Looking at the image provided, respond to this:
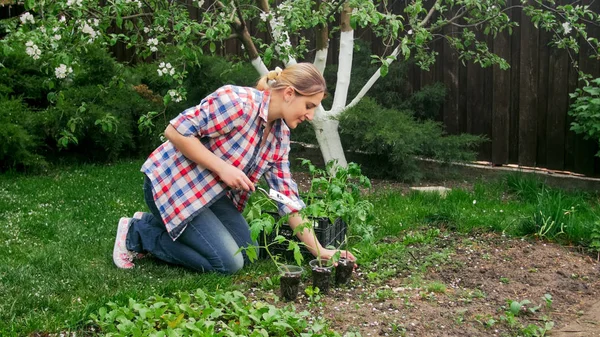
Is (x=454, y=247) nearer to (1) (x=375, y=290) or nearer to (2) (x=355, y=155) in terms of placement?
(1) (x=375, y=290)

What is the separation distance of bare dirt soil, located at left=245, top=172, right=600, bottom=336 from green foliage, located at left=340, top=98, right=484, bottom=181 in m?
1.87

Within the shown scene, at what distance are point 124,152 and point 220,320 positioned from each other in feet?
17.6

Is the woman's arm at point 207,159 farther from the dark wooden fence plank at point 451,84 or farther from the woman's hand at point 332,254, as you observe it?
the dark wooden fence plank at point 451,84

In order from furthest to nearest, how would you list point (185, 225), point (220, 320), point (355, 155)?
1. point (355, 155)
2. point (185, 225)
3. point (220, 320)

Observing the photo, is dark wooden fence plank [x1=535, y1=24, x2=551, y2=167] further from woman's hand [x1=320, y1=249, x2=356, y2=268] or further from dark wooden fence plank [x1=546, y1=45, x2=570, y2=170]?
woman's hand [x1=320, y1=249, x2=356, y2=268]

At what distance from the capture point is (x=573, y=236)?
4.84 metres

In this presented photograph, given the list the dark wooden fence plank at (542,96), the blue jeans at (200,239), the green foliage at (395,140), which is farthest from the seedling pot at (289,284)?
the dark wooden fence plank at (542,96)

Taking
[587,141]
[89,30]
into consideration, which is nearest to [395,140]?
[587,141]

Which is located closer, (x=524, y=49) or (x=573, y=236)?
(x=573, y=236)

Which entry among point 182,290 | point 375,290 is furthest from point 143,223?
point 375,290

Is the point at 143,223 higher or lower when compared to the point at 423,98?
lower

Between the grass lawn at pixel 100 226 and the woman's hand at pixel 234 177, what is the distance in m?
0.53

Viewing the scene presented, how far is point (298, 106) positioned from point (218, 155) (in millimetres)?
548

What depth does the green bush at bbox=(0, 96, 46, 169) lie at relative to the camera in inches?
277
